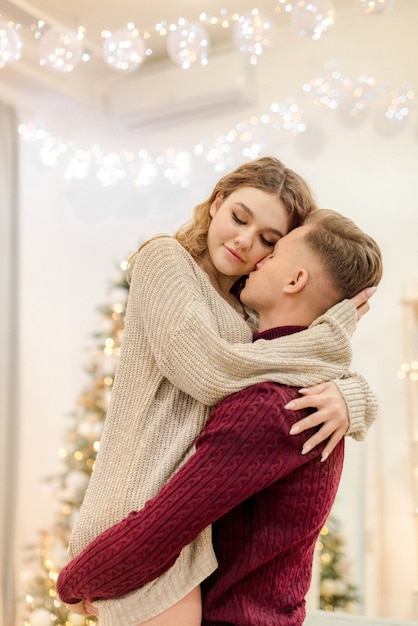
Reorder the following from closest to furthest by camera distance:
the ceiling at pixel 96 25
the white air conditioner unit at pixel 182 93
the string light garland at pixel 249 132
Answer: the string light garland at pixel 249 132, the ceiling at pixel 96 25, the white air conditioner unit at pixel 182 93

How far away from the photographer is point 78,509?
3387 millimetres

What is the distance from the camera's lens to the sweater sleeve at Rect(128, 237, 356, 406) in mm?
1212

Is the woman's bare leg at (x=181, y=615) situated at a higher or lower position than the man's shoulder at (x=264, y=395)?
lower

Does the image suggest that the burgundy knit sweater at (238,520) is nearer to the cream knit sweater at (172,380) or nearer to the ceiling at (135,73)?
the cream knit sweater at (172,380)

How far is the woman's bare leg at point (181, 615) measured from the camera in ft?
3.91

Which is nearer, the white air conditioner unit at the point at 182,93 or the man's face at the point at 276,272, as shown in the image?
the man's face at the point at 276,272

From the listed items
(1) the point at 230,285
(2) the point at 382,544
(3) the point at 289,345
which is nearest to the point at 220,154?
(2) the point at 382,544

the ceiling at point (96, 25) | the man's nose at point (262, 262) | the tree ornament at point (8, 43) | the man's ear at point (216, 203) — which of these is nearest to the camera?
the man's nose at point (262, 262)

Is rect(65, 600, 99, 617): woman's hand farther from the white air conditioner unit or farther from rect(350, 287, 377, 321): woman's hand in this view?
the white air conditioner unit

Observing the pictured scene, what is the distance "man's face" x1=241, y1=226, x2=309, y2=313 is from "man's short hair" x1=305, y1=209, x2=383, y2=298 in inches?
1.1

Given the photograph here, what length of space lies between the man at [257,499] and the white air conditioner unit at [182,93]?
2903 millimetres

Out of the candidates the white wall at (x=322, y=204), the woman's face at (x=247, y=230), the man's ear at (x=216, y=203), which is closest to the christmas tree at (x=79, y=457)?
the white wall at (x=322, y=204)

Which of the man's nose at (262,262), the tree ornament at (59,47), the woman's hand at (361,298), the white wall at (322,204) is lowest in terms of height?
the white wall at (322,204)

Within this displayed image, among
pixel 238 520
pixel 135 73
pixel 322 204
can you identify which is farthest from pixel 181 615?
pixel 135 73
